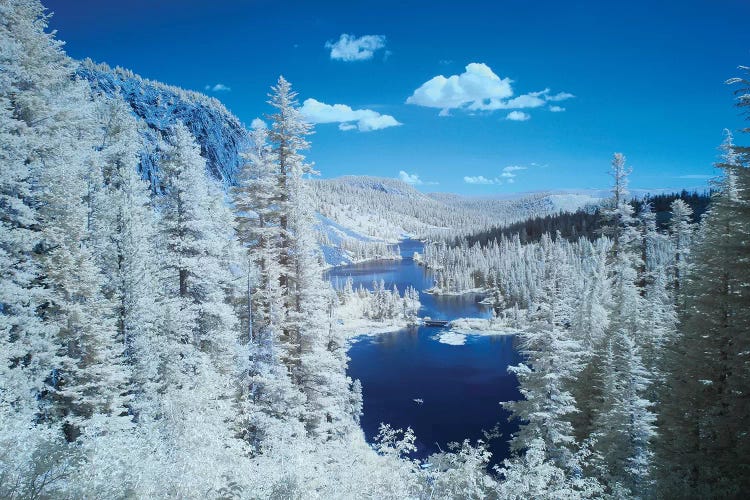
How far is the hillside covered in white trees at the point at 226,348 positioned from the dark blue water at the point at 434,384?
21238mm

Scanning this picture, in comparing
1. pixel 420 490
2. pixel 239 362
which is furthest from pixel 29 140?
pixel 420 490

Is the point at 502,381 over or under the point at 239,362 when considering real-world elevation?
under

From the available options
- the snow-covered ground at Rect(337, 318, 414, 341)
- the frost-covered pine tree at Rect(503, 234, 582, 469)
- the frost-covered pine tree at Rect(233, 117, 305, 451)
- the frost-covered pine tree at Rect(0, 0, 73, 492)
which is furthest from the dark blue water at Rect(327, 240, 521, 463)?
the frost-covered pine tree at Rect(0, 0, 73, 492)

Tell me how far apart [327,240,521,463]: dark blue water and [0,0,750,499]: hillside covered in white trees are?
2124cm

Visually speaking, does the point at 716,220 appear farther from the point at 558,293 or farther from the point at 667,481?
the point at 667,481

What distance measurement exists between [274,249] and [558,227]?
20193 cm

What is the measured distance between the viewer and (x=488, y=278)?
522ft

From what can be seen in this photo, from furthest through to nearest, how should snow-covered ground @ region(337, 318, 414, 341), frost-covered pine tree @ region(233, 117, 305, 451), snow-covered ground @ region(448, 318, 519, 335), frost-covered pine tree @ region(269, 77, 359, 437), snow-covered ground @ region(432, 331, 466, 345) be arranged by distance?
snow-covered ground @ region(337, 318, 414, 341), snow-covered ground @ region(448, 318, 519, 335), snow-covered ground @ region(432, 331, 466, 345), frost-covered pine tree @ region(269, 77, 359, 437), frost-covered pine tree @ region(233, 117, 305, 451)

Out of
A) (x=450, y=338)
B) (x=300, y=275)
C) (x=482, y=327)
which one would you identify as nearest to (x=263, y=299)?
(x=300, y=275)

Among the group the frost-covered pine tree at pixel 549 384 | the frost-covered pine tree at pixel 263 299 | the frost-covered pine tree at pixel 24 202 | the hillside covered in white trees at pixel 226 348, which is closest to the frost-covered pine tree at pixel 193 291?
the hillside covered in white trees at pixel 226 348

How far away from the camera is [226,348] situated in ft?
59.6

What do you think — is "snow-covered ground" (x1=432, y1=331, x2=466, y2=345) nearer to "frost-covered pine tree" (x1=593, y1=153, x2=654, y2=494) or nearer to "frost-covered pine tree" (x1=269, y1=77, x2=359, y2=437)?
"frost-covered pine tree" (x1=593, y1=153, x2=654, y2=494)

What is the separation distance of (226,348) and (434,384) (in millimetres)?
53883

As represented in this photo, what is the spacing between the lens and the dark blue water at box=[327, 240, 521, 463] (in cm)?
5119
